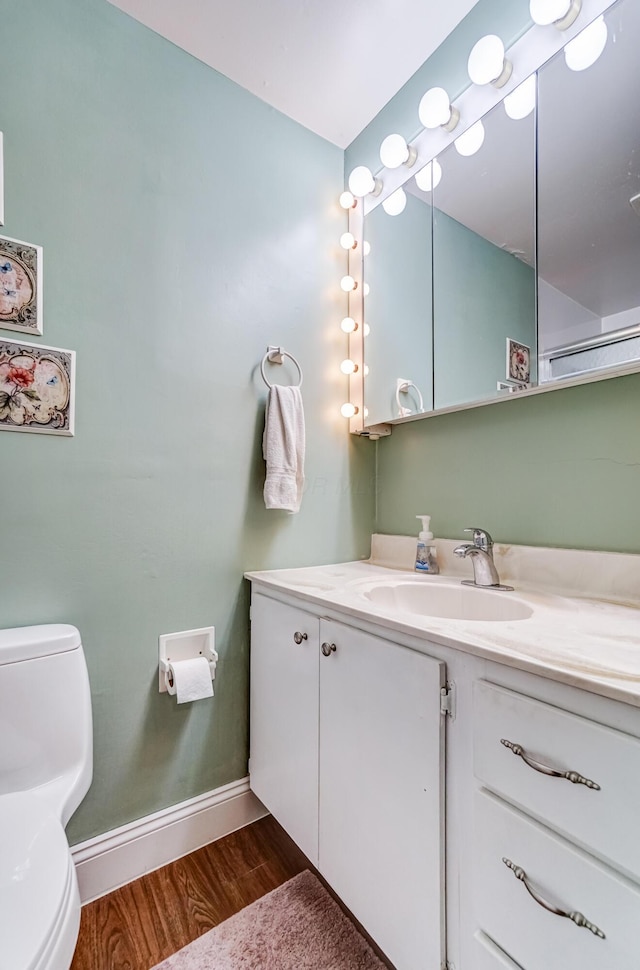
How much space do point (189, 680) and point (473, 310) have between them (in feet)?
4.38

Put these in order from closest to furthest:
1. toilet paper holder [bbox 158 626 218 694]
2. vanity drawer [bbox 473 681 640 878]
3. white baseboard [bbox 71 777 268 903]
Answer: vanity drawer [bbox 473 681 640 878] < white baseboard [bbox 71 777 268 903] < toilet paper holder [bbox 158 626 218 694]

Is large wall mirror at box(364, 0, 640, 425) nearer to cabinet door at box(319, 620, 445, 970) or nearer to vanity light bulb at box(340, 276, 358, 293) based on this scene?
vanity light bulb at box(340, 276, 358, 293)

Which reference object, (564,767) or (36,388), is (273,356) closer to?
(36,388)

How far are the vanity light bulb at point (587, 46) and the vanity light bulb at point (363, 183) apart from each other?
65 cm

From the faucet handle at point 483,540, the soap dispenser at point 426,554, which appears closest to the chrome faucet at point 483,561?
the faucet handle at point 483,540

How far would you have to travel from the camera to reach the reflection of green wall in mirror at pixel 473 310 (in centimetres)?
118

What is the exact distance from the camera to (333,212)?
1664 mm

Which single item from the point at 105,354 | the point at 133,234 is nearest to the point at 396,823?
the point at 105,354

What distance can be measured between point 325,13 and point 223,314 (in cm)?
89

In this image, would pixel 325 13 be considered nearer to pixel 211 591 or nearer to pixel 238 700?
pixel 211 591

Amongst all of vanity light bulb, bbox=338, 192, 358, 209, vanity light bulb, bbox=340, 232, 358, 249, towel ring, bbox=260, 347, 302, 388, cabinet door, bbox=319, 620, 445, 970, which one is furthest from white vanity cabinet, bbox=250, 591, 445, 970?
vanity light bulb, bbox=338, 192, 358, 209

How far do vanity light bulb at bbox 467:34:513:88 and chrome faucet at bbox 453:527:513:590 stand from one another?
1243 mm

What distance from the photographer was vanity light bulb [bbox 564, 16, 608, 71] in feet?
3.32

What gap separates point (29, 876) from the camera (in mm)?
659
